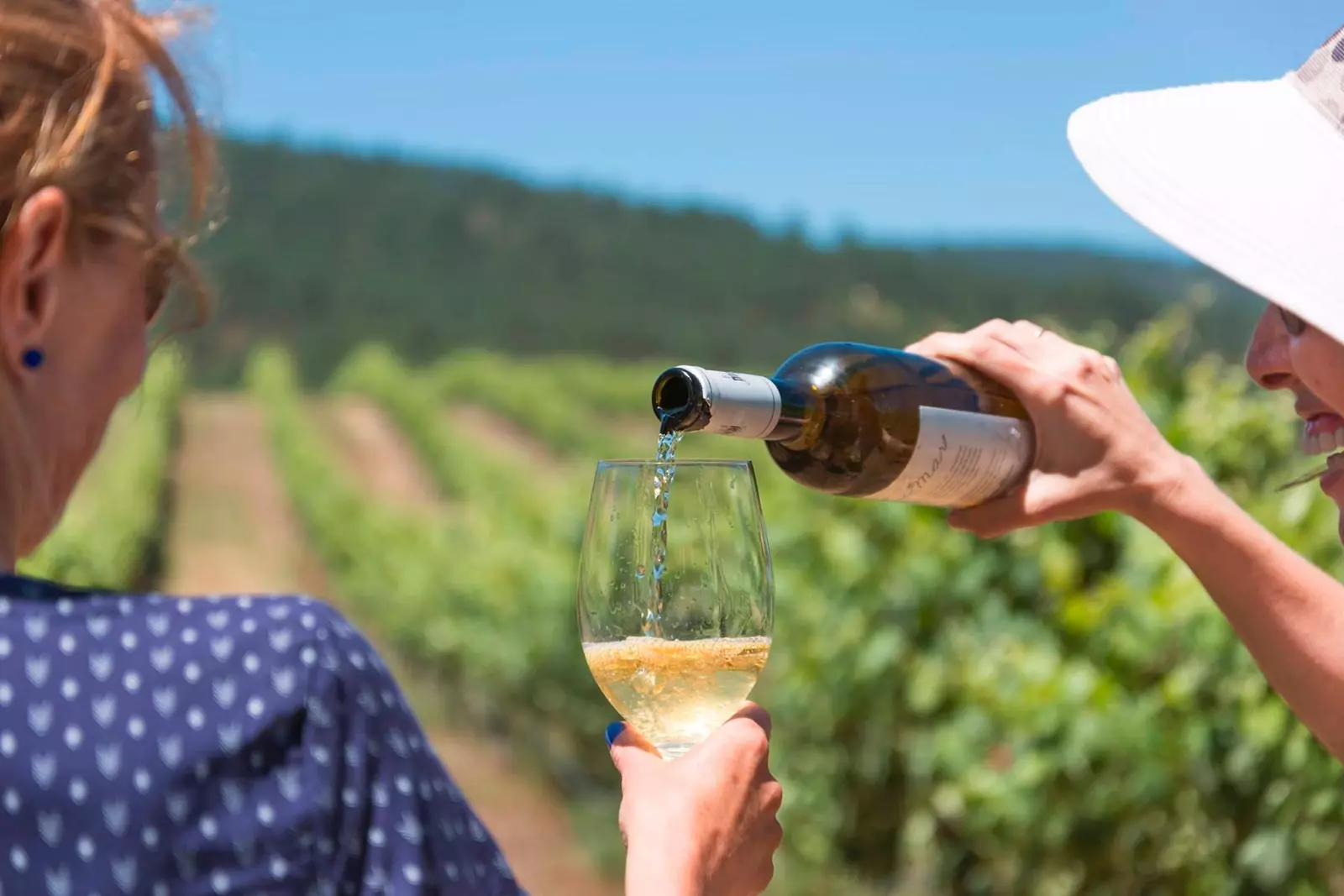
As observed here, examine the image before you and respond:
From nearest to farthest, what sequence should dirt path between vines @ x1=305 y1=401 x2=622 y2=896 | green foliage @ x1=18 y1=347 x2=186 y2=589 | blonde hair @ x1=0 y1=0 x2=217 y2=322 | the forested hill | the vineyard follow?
blonde hair @ x1=0 y1=0 x2=217 y2=322 < the vineyard < dirt path between vines @ x1=305 y1=401 x2=622 y2=896 < green foliage @ x1=18 y1=347 x2=186 y2=589 < the forested hill

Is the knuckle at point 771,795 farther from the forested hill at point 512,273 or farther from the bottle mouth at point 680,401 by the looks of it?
the forested hill at point 512,273

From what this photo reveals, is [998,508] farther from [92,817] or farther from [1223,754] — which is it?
[1223,754]

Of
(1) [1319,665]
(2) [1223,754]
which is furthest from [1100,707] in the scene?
(1) [1319,665]

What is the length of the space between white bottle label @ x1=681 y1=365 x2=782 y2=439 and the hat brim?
404 millimetres

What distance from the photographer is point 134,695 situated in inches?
37.5

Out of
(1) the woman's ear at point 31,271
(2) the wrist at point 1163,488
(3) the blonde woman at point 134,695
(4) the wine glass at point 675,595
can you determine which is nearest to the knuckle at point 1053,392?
(2) the wrist at point 1163,488

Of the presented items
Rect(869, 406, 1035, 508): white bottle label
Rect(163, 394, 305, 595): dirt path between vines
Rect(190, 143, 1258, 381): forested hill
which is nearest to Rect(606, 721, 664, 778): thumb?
Rect(869, 406, 1035, 508): white bottle label

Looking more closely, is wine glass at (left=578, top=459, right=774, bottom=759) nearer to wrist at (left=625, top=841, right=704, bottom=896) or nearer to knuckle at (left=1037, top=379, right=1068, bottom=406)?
wrist at (left=625, top=841, right=704, bottom=896)

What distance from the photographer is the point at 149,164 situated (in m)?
1.16

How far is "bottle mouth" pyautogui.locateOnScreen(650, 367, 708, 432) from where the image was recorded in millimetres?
1351

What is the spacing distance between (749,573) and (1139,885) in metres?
2.32

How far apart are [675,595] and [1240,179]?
0.66 metres

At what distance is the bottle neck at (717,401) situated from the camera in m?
1.35

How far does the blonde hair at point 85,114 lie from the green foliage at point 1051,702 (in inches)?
97.9
